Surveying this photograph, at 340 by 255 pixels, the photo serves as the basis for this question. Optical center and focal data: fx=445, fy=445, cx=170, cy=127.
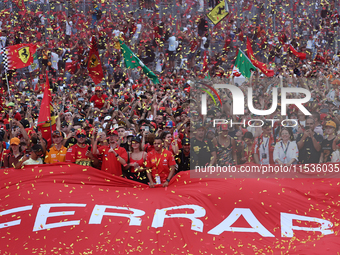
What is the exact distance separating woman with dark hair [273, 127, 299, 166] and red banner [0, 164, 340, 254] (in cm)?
72

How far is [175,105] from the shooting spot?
12.2 metres

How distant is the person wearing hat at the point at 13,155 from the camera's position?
794 cm

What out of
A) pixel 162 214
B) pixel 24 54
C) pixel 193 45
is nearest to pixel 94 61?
pixel 24 54

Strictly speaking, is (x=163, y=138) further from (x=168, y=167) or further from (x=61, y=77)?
(x=61, y=77)

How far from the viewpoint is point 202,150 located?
8070 mm

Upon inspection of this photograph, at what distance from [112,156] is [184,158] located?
4.28ft

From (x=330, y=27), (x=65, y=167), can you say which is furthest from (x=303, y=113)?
(x=330, y=27)

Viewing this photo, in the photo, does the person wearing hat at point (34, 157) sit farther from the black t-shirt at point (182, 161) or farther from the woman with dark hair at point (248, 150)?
the woman with dark hair at point (248, 150)

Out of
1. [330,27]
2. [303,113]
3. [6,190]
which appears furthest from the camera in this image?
[330,27]

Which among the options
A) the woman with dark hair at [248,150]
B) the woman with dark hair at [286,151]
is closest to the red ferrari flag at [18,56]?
the woman with dark hair at [248,150]

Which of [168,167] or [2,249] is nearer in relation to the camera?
[2,249]

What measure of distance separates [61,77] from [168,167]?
10455 mm

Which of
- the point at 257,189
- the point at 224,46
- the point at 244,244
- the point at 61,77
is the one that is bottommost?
the point at 244,244

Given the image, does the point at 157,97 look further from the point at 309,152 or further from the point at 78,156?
the point at 309,152
